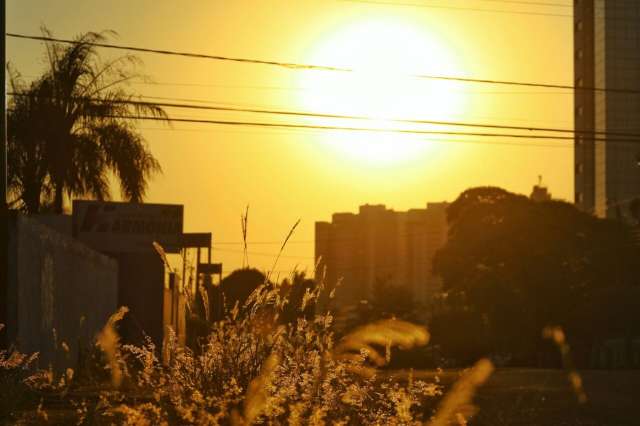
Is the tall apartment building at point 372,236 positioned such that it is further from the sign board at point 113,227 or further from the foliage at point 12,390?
the foliage at point 12,390

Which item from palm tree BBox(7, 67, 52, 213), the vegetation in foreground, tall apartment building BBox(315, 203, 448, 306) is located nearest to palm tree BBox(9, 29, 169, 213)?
palm tree BBox(7, 67, 52, 213)

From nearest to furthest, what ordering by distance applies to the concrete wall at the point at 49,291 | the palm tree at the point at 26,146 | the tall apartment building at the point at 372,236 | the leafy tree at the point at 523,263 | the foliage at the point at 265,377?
the foliage at the point at 265,377
the concrete wall at the point at 49,291
the palm tree at the point at 26,146
the leafy tree at the point at 523,263
the tall apartment building at the point at 372,236

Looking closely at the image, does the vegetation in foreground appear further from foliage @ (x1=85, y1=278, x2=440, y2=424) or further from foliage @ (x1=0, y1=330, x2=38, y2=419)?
foliage @ (x1=0, y1=330, x2=38, y2=419)

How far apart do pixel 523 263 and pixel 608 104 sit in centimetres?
5861

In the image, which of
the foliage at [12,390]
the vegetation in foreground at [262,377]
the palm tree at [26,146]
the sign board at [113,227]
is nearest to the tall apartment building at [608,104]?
the sign board at [113,227]

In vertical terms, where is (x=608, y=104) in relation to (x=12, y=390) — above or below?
above

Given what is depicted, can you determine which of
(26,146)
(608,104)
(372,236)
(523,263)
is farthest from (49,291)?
(372,236)

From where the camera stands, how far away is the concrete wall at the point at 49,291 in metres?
15.6

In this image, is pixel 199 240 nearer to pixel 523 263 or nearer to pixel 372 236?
pixel 523 263

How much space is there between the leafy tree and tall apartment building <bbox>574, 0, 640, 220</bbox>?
160 feet

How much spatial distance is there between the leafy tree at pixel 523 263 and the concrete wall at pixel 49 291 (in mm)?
37590

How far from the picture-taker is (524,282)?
60.4 meters

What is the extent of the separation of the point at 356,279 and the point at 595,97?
82701 mm

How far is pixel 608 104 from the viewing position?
11419cm
